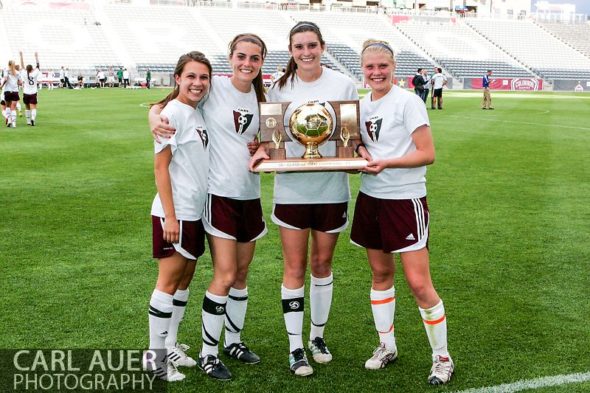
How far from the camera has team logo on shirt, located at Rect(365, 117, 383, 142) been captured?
13.1ft

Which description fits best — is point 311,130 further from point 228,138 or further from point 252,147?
point 228,138

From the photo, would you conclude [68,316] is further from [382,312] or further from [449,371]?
[449,371]

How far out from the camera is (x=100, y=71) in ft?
155

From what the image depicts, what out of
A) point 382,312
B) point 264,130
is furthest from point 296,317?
point 264,130

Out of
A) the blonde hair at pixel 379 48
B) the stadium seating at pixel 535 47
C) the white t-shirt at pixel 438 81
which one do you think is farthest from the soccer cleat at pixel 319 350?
the stadium seating at pixel 535 47

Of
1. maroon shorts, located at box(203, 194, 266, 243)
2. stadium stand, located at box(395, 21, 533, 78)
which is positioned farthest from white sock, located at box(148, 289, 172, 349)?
stadium stand, located at box(395, 21, 533, 78)

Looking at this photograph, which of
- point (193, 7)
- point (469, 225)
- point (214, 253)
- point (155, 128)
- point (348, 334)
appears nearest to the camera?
point (155, 128)

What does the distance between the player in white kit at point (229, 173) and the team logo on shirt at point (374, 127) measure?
0.67 meters

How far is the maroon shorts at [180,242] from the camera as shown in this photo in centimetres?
390

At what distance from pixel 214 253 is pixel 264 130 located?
80 cm

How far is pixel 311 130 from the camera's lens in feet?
13.5

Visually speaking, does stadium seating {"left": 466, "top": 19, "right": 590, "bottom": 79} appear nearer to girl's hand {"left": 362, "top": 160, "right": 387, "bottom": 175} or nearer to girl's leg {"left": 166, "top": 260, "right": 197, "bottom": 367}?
girl's hand {"left": 362, "top": 160, "right": 387, "bottom": 175}

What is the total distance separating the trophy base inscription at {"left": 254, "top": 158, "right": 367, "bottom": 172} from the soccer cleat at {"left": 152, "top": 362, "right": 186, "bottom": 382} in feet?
4.32

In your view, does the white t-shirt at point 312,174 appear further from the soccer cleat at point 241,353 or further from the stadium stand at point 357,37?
the stadium stand at point 357,37
